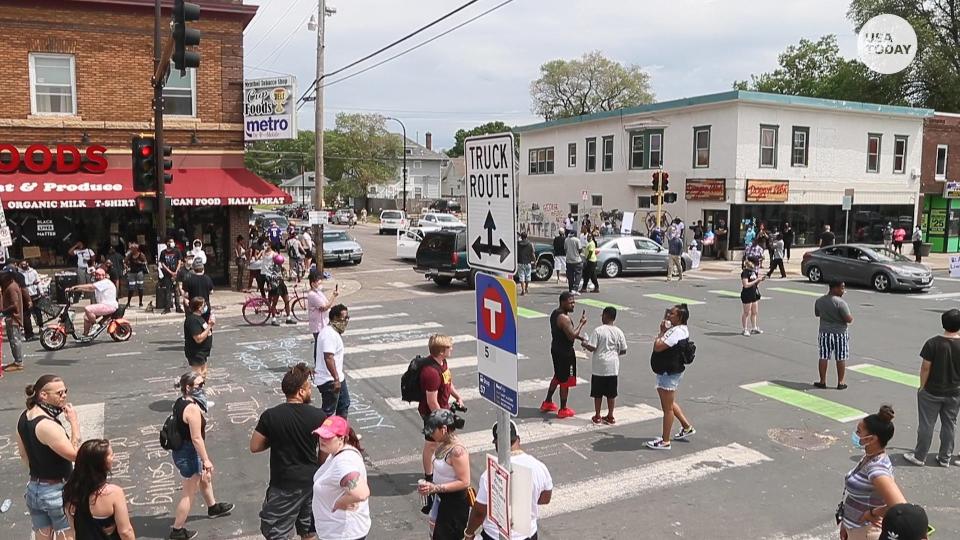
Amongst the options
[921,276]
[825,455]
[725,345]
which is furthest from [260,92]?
[921,276]

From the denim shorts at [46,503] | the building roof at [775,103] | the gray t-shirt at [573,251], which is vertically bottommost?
the denim shorts at [46,503]

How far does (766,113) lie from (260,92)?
841 inches

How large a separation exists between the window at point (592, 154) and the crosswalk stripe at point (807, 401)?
29.1m

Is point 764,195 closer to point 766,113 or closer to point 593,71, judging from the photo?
point 766,113

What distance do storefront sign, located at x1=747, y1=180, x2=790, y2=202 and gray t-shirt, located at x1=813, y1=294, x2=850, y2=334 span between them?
70.4ft

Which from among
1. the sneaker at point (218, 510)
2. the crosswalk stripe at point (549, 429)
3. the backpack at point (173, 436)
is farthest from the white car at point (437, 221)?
the backpack at point (173, 436)

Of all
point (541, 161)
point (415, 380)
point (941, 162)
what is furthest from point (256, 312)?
point (941, 162)

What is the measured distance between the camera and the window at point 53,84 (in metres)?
19.6

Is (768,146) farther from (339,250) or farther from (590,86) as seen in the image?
(590,86)

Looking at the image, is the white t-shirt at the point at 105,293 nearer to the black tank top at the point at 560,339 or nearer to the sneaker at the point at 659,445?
the black tank top at the point at 560,339

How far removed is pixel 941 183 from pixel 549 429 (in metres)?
36.0

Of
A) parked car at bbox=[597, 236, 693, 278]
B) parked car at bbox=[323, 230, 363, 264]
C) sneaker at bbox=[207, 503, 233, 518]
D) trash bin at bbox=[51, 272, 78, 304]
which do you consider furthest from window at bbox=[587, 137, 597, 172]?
sneaker at bbox=[207, 503, 233, 518]

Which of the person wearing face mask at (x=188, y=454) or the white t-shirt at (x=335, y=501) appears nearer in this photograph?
the white t-shirt at (x=335, y=501)

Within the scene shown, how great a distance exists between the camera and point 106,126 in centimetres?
2017
